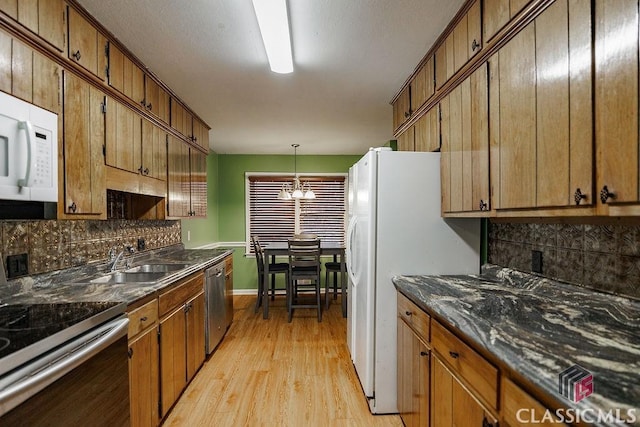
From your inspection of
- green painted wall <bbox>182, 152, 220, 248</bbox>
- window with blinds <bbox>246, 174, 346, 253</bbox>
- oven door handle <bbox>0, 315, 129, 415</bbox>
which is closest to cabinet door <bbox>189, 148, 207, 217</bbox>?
green painted wall <bbox>182, 152, 220, 248</bbox>

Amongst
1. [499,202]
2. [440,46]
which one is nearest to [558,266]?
[499,202]

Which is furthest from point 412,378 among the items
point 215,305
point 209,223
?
point 209,223

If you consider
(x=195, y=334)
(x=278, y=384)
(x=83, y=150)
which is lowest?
(x=278, y=384)

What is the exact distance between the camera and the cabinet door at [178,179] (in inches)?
120

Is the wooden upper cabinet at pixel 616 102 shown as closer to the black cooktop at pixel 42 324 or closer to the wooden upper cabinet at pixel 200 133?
the black cooktop at pixel 42 324

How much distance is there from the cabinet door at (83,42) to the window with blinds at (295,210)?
12.7ft

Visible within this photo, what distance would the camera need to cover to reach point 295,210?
584 cm

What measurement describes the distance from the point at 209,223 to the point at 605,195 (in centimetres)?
499

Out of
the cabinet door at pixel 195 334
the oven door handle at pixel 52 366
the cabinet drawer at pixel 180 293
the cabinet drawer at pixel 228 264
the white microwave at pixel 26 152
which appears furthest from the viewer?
the cabinet drawer at pixel 228 264

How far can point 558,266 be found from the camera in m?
1.64

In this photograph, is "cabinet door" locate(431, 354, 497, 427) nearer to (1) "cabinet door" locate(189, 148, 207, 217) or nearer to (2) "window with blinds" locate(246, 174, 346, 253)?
(1) "cabinet door" locate(189, 148, 207, 217)

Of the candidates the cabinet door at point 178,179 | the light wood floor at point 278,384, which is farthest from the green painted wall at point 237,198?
the cabinet door at point 178,179

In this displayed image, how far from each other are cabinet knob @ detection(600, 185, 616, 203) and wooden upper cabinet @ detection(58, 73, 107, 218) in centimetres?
227

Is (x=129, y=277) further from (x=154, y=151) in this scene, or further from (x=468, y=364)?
(x=468, y=364)
